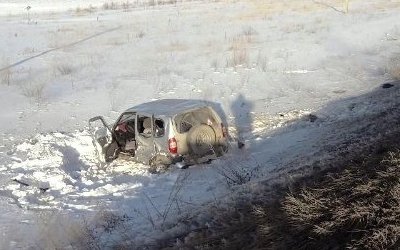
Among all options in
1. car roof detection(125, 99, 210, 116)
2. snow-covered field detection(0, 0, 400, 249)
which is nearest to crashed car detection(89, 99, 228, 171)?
car roof detection(125, 99, 210, 116)

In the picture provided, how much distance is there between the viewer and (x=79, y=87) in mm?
19203

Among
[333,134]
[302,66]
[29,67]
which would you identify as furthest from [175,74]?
[333,134]

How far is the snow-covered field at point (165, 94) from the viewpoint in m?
8.81

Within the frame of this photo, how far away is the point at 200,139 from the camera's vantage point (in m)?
10.7

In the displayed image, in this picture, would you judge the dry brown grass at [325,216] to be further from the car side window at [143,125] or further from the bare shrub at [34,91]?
the bare shrub at [34,91]

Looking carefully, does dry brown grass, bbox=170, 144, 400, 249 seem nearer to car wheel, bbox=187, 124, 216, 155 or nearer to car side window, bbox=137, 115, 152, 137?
car wheel, bbox=187, 124, 216, 155

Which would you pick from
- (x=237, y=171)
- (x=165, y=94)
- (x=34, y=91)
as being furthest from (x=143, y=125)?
(x=34, y=91)

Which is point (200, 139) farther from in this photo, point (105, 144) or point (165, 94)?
point (165, 94)

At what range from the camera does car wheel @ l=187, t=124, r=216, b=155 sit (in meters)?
10.6

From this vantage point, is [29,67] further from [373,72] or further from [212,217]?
[212,217]

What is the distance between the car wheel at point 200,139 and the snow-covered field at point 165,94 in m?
0.37

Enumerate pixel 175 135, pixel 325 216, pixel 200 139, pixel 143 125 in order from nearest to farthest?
pixel 325 216
pixel 175 135
pixel 200 139
pixel 143 125

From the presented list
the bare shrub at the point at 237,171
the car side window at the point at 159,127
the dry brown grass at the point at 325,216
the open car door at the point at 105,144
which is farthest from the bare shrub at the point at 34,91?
the dry brown grass at the point at 325,216

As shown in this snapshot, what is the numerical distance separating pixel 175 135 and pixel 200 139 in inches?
21.4
